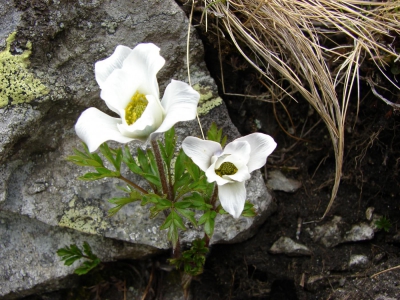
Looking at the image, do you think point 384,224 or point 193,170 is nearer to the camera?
point 193,170

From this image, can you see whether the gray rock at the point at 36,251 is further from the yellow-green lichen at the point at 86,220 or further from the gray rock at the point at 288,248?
the gray rock at the point at 288,248

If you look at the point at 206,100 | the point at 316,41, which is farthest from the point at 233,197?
the point at 316,41

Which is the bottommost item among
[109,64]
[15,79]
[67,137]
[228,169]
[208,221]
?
[208,221]

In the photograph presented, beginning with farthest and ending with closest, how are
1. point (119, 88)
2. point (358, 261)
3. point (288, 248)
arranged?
point (288, 248), point (358, 261), point (119, 88)

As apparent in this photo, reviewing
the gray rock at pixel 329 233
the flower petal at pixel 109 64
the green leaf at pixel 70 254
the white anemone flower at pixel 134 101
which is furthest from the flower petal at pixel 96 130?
the gray rock at pixel 329 233

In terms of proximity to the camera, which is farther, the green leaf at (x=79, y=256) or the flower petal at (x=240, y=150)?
Answer: the green leaf at (x=79, y=256)

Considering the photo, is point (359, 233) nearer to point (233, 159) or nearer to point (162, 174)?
point (233, 159)

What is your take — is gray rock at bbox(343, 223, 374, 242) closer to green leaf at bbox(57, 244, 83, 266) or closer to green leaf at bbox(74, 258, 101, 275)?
green leaf at bbox(74, 258, 101, 275)
